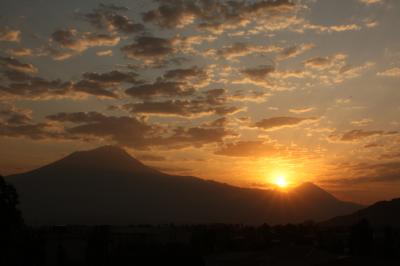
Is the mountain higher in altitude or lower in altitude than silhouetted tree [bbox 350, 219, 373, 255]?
higher

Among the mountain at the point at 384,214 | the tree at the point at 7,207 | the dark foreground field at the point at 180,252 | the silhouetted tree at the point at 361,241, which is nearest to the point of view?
the tree at the point at 7,207

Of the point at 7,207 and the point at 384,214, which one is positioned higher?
the point at 384,214

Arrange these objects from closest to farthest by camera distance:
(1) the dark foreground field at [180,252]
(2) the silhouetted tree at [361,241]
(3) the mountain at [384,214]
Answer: (1) the dark foreground field at [180,252], (2) the silhouetted tree at [361,241], (3) the mountain at [384,214]

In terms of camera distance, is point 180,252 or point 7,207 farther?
point 180,252

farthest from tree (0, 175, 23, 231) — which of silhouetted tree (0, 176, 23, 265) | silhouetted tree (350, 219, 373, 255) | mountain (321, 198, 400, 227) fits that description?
mountain (321, 198, 400, 227)

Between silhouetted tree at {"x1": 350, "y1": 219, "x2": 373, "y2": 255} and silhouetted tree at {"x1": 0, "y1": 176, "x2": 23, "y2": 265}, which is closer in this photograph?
silhouetted tree at {"x1": 0, "y1": 176, "x2": 23, "y2": 265}

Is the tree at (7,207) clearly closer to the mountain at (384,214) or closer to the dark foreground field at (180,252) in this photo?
the dark foreground field at (180,252)

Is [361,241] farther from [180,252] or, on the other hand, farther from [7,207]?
[7,207]

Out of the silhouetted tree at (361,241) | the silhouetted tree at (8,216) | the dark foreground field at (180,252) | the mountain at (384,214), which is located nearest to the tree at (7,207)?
the silhouetted tree at (8,216)

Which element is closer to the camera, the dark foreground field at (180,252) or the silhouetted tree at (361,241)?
the dark foreground field at (180,252)

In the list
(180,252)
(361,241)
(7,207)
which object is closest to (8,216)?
(7,207)

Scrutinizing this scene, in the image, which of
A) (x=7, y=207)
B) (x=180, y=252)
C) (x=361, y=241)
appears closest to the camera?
(x=7, y=207)

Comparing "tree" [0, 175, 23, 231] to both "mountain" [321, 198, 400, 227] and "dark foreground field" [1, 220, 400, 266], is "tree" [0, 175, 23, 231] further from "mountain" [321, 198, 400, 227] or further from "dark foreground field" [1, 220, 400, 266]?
"mountain" [321, 198, 400, 227]

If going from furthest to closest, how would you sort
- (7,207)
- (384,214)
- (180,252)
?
(384,214) < (180,252) < (7,207)
